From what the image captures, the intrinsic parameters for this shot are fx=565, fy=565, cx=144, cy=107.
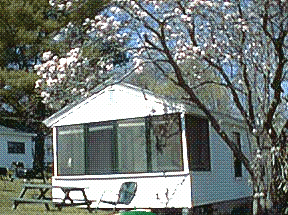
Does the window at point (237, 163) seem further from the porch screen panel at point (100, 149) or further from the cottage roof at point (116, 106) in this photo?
the porch screen panel at point (100, 149)

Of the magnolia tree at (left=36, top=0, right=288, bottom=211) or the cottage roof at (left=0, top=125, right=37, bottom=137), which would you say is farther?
the cottage roof at (left=0, top=125, right=37, bottom=137)

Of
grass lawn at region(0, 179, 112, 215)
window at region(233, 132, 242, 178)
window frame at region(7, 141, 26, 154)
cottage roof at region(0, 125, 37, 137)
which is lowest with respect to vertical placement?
grass lawn at region(0, 179, 112, 215)

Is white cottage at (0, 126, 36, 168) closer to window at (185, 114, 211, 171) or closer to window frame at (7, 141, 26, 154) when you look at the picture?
window frame at (7, 141, 26, 154)

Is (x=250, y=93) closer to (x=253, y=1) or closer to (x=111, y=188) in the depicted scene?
(x=253, y=1)

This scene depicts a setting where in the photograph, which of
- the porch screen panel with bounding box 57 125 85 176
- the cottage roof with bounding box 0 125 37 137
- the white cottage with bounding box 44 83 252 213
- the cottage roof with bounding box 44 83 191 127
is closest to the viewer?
the white cottage with bounding box 44 83 252 213

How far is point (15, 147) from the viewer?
3259 centimetres

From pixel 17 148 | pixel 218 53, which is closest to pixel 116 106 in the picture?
pixel 218 53

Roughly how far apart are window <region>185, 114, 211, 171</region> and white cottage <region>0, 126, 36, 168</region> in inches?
770

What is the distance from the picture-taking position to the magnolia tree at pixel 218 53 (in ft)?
31.7

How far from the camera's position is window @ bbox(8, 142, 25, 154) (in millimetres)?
32281

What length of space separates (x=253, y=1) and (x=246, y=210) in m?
6.94

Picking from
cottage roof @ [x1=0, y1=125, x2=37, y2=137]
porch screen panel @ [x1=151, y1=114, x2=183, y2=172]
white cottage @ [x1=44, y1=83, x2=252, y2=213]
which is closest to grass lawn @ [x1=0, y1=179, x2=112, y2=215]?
white cottage @ [x1=44, y1=83, x2=252, y2=213]

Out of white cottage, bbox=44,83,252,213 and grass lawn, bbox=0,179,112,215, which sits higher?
white cottage, bbox=44,83,252,213

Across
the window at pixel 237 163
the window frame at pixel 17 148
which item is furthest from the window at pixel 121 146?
the window frame at pixel 17 148
